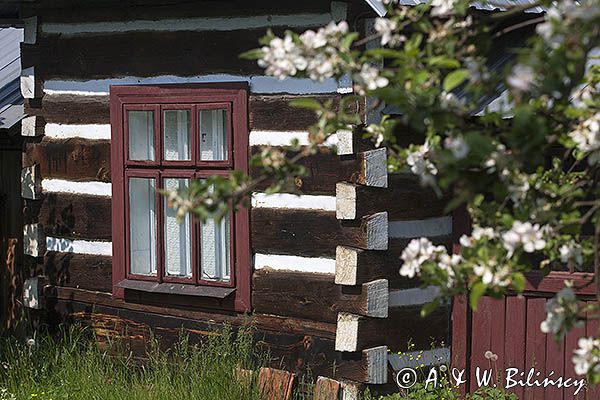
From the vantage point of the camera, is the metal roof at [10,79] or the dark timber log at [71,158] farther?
the metal roof at [10,79]

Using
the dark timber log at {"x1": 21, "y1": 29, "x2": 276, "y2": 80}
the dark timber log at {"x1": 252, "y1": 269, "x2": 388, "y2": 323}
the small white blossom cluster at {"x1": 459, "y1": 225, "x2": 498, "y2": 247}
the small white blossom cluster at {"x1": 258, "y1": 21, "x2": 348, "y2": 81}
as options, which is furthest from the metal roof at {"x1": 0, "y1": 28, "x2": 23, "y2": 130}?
the small white blossom cluster at {"x1": 459, "y1": 225, "x2": 498, "y2": 247}

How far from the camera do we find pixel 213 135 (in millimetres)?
7941

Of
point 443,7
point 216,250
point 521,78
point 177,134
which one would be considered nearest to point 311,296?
point 216,250

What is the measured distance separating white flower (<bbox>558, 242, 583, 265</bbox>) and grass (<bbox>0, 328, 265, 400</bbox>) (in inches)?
152

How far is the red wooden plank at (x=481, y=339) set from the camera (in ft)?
25.1

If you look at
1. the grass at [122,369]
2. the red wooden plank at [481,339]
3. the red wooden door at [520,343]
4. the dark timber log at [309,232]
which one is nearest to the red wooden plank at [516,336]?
the red wooden door at [520,343]

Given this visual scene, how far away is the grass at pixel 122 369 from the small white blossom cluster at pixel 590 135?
4.22m

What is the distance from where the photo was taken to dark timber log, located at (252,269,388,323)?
7.06 metres

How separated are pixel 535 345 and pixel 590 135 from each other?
4.33 metres

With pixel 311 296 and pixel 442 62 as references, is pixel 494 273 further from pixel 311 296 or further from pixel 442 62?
pixel 311 296

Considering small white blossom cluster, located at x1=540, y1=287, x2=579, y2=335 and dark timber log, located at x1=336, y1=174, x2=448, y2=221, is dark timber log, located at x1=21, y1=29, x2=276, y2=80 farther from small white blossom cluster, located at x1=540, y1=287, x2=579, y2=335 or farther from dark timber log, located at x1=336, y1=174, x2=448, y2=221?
small white blossom cluster, located at x1=540, y1=287, x2=579, y2=335

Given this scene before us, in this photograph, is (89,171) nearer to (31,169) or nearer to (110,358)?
(31,169)

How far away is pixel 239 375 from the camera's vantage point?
7406 mm

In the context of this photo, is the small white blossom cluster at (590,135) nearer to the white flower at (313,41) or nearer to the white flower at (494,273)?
the white flower at (494,273)
